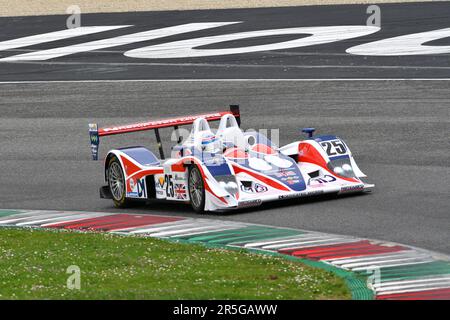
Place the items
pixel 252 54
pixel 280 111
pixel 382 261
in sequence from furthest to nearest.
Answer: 1. pixel 252 54
2. pixel 280 111
3. pixel 382 261

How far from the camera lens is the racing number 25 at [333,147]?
1601 centimetres

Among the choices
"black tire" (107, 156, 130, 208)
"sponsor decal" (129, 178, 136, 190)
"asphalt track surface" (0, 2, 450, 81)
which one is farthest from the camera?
"asphalt track surface" (0, 2, 450, 81)

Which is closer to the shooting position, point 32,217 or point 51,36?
point 32,217

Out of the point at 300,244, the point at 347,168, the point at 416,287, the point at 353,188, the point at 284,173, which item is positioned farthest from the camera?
the point at 347,168

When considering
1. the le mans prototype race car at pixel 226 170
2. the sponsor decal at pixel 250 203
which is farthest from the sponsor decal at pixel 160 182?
the sponsor decal at pixel 250 203

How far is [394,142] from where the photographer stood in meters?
19.8

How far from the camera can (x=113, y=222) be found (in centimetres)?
1527

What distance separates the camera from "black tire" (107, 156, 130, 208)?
16.4m

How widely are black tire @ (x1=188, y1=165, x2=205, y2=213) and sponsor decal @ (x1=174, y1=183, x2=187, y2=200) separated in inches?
3.5

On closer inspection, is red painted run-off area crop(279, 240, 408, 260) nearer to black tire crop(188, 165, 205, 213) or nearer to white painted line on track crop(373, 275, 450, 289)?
white painted line on track crop(373, 275, 450, 289)

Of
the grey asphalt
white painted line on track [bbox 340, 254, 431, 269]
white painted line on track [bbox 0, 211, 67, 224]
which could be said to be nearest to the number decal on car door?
the grey asphalt

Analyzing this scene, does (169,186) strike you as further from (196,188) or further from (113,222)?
(113,222)

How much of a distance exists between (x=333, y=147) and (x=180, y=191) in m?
2.20

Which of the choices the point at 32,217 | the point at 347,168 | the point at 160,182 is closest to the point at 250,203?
the point at 160,182
